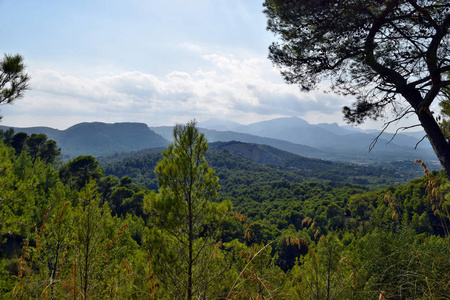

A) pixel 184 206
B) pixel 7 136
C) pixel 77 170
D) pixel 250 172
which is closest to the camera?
pixel 184 206

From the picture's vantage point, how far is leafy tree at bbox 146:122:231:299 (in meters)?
4.81

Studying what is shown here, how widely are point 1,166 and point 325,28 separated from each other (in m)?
11.2

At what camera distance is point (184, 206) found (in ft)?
16.4

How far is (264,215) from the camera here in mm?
50125

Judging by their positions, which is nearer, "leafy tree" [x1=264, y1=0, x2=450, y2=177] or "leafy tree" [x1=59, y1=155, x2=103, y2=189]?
"leafy tree" [x1=264, y1=0, x2=450, y2=177]

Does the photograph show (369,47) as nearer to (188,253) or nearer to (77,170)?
(188,253)

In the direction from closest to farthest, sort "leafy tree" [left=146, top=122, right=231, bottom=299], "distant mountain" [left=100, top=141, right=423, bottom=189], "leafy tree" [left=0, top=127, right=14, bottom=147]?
1. "leafy tree" [left=146, top=122, right=231, bottom=299]
2. "leafy tree" [left=0, top=127, right=14, bottom=147]
3. "distant mountain" [left=100, top=141, right=423, bottom=189]

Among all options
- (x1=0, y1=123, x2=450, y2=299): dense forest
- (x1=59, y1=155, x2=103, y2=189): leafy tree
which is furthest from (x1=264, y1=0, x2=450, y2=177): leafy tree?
(x1=59, y1=155, x2=103, y2=189): leafy tree

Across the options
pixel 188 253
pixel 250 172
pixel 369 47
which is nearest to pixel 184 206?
pixel 188 253

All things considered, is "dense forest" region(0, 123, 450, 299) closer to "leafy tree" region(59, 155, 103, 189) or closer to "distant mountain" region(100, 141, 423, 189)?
"leafy tree" region(59, 155, 103, 189)

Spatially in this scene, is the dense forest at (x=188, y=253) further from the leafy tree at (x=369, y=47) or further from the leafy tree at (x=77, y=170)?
the leafy tree at (x=77, y=170)

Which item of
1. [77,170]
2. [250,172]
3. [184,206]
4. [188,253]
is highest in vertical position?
[184,206]

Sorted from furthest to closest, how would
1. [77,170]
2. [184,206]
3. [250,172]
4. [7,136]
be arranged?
[250,172]
[7,136]
[77,170]
[184,206]

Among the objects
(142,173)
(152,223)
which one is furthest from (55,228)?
(142,173)
